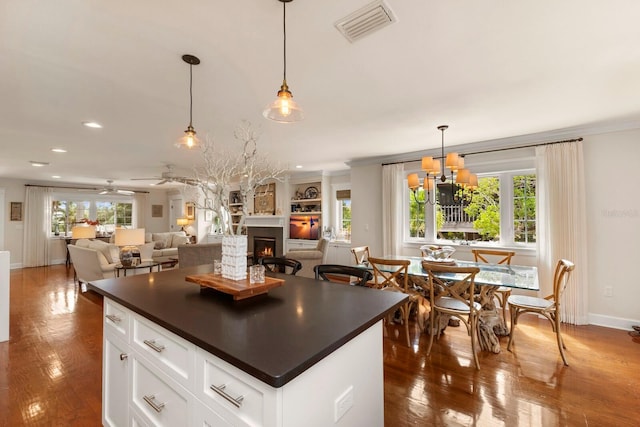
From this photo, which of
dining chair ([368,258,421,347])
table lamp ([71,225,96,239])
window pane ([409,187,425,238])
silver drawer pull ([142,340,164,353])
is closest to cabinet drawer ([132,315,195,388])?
silver drawer pull ([142,340,164,353])

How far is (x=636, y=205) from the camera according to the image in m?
3.41

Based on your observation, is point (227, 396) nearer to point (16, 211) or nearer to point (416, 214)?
point (416, 214)

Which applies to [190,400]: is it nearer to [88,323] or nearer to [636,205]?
[88,323]

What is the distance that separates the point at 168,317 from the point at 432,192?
469cm

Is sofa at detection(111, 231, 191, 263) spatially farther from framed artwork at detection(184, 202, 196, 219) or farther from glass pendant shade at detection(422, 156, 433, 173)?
glass pendant shade at detection(422, 156, 433, 173)

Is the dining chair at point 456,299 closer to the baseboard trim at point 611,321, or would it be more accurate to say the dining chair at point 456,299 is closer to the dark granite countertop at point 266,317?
the dark granite countertop at point 266,317

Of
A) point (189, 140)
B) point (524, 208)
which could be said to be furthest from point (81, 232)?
point (524, 208)

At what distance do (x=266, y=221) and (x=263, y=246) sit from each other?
71 cm

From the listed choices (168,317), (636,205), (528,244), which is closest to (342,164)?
(528,244)

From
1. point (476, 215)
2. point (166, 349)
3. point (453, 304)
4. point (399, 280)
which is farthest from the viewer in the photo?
point (476, 215)

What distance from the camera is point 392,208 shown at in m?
5.10

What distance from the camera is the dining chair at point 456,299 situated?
254cm

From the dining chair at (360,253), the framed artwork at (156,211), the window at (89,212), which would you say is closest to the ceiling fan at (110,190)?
the window at (89,212)

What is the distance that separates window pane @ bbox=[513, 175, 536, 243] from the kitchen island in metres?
3.66
